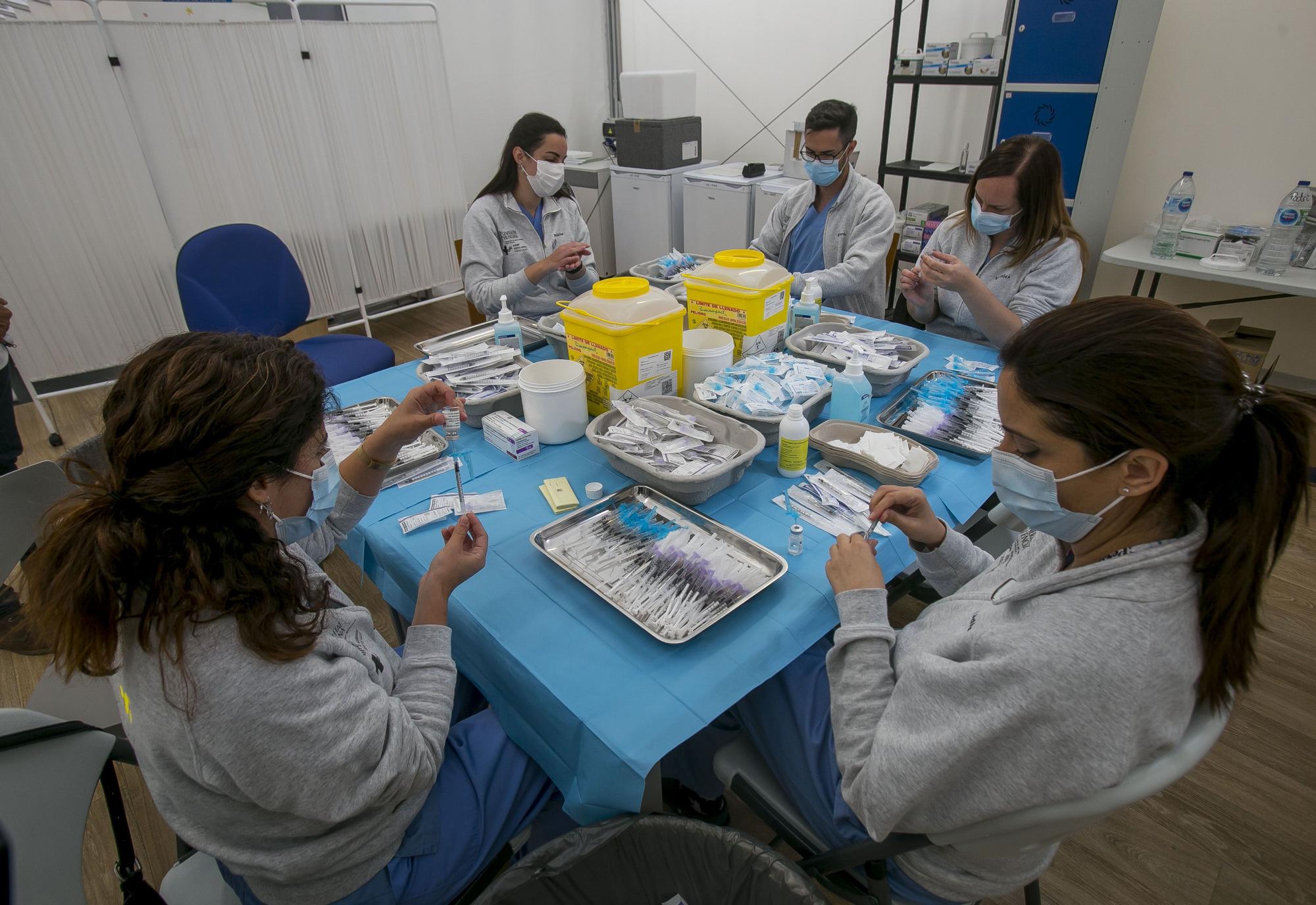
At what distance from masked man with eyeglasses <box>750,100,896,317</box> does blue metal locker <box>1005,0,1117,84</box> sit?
138 centimetres

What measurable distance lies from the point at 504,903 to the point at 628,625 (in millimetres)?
425

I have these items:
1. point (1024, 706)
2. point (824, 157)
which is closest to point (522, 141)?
point (824, 157)

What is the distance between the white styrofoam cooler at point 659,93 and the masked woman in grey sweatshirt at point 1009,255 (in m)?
2.84

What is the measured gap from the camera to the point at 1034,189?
202 cm

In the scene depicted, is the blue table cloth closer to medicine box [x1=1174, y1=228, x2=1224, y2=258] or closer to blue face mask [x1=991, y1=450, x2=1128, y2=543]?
blue face mask [x1=991, y1=450, x2=1128, y2=543]

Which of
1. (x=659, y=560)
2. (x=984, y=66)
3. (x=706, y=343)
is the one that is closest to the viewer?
(x=659, y=560)

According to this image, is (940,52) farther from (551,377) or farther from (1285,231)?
(551,377)

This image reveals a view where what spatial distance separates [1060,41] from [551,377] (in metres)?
3.12

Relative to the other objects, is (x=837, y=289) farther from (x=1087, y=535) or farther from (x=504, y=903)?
(x=504, y=903)

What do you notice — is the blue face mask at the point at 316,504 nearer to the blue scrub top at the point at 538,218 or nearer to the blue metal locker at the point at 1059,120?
the blue scrub top at the point at 538,218

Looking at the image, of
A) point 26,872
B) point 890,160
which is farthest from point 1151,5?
point 26,872

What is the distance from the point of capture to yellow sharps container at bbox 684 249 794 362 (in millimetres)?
1812

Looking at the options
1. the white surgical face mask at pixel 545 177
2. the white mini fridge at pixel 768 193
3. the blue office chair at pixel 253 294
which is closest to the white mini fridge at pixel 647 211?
the white mini fridge at pixel 768 193

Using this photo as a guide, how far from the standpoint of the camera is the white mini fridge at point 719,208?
4301mm
